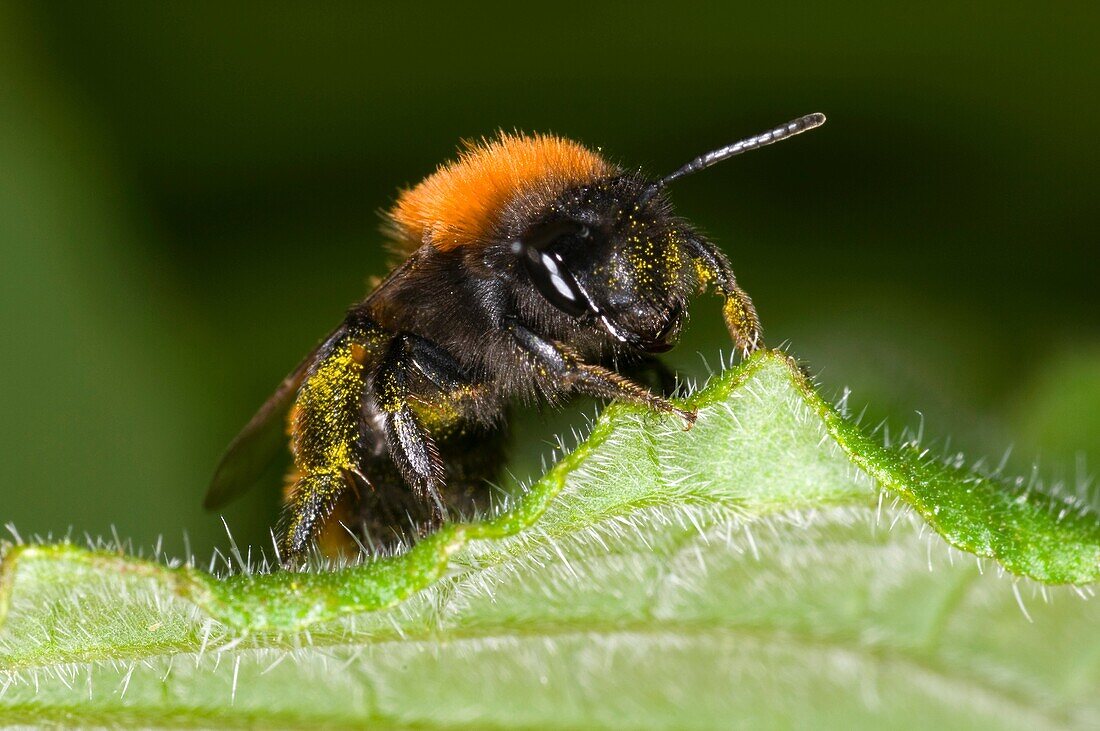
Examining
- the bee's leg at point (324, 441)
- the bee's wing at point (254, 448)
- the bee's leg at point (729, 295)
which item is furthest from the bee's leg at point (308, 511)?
the bee's leg at point (729, 295)

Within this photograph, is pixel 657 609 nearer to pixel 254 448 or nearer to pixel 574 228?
pixel 574 228

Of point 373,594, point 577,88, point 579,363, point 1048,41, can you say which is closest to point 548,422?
point 579,363

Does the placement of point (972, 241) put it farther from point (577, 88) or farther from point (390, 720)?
point (390, 720)

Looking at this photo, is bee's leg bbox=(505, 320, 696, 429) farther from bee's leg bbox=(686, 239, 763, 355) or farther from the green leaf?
bee's leg bbox=(686, 239, 763, 355)

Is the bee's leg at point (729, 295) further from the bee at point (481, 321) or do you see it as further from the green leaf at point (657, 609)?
the green leaf at point (657, 609)

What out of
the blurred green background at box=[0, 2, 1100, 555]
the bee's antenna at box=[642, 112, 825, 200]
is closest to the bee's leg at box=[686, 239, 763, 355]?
the bee's antenna at box=[642, 112, 825, 200]

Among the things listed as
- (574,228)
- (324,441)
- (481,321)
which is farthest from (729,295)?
(324,441)
